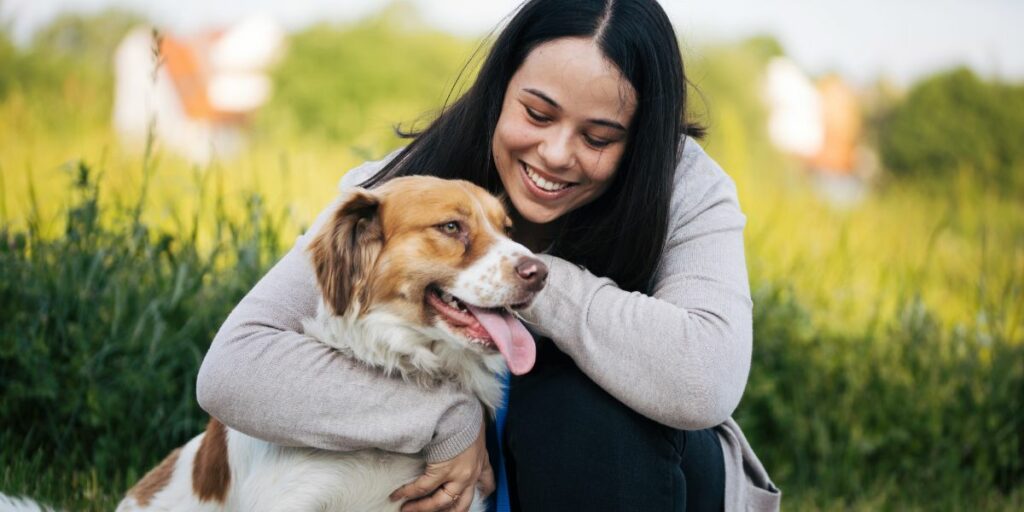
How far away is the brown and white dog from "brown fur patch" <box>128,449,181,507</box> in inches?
1.8

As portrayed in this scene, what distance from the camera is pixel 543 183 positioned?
2.57 metres

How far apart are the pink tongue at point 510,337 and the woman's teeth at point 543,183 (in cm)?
39

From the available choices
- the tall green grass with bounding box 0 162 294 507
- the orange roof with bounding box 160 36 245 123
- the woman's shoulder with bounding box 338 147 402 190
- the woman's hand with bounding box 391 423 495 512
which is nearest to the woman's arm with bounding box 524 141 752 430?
the woman's hand with bounding box 391 423 495 512

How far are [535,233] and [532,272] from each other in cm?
59

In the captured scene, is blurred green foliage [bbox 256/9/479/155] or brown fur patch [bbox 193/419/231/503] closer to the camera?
brown fur patch [bbox 193/419/231/503]

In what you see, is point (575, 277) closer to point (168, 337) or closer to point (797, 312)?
point (168, 337)

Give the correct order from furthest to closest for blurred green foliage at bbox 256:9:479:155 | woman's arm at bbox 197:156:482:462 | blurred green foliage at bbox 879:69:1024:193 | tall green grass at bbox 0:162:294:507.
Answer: blurred green foliage at bbox 879:69:1024:193 < blurred green foliage at bbox 256:9:479:155 < tall green grass at bbox 0:162:294:507 < woman's arm at bbox 197:156:482:462

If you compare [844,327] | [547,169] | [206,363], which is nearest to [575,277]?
[547,169]

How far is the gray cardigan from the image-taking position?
220cm

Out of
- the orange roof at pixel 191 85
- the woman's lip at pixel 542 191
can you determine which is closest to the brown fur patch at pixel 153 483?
the woman's lip at pixel 542 191

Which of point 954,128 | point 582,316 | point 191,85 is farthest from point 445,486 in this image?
point 954,128

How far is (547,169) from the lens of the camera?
2514 mm

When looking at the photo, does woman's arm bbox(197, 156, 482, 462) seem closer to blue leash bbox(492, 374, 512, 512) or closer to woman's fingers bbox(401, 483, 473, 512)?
woman's fingers bbox(401, 483, 473, 512)

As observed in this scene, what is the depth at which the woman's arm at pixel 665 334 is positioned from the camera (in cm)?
221
